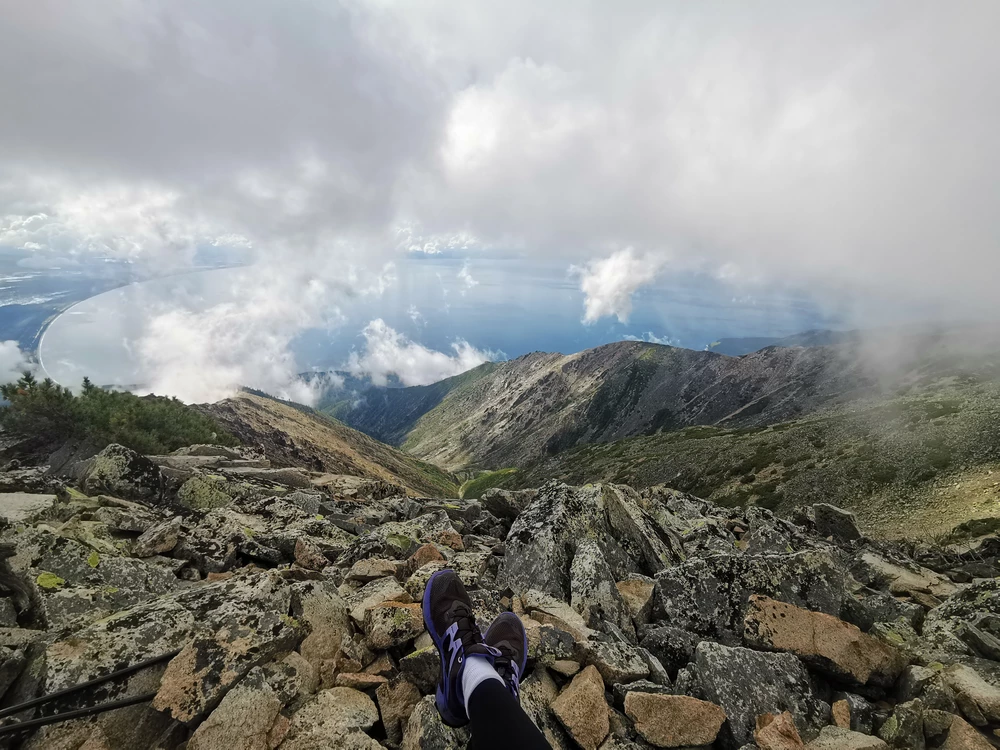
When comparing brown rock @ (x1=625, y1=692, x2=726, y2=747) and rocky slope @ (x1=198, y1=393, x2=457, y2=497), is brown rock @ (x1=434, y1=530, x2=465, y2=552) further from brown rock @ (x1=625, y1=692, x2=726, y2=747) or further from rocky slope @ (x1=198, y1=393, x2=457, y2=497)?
rocky slope @ (x1=198, y1=393, x2=457, y2=497)

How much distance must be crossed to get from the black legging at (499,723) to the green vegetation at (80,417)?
4748 cm

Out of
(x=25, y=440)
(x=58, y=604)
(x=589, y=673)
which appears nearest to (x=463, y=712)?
(x=589, y=673)

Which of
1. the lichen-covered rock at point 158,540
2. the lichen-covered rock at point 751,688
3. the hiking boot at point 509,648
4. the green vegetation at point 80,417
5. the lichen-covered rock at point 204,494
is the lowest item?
the lichen-covered rock at point 751,688

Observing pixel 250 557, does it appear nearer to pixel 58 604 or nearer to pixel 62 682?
pixel 58 604

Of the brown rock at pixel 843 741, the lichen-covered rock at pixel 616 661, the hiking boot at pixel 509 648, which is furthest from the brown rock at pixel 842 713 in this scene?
the hiking boot at pixel 509 648

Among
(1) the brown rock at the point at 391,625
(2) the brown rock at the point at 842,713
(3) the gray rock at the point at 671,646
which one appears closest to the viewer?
(2) the brown rock at the point at 842,713

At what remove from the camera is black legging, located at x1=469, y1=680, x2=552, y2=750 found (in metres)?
5.79

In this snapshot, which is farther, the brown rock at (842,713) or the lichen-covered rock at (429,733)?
the brown rock at (842,713)

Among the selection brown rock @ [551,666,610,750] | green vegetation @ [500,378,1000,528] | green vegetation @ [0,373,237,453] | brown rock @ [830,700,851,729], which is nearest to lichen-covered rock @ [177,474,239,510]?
brown rock @ [551,666,610,750]

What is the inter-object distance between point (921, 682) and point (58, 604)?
689 inches

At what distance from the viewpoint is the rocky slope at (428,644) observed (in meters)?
6.82

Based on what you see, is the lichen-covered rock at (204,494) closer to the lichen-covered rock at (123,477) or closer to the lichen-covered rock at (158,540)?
the lichen-covered rock at (123,477)

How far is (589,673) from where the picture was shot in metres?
8.26

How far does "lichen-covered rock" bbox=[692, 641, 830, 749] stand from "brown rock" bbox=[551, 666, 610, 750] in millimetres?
2355
